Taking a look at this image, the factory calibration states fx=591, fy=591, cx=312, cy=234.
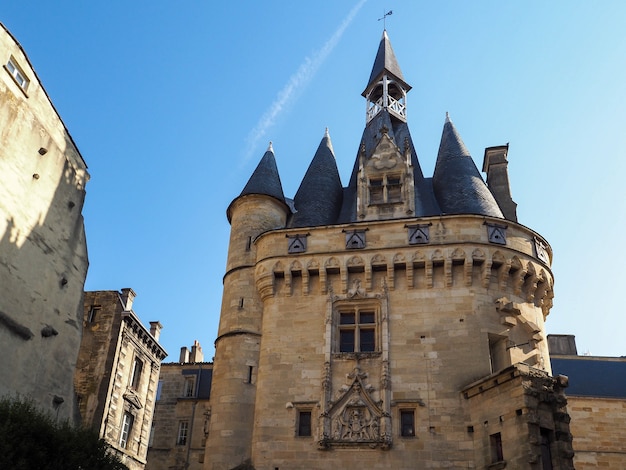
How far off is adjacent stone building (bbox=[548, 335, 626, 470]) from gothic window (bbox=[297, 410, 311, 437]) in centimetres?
1191

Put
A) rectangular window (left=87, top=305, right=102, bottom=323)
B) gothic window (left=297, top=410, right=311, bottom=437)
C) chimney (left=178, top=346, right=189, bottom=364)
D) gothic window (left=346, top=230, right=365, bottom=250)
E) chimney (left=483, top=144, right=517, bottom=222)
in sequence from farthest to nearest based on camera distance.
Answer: chimney (left=178, top=346, right=189, bottom=364)
rectangular window (left=87, top=305, right=102, bottom=323)
chimney (left=483, top=144, right=517, bottom=222)
gothic window (left=346, top=230, right=365, bottom=250)
gothic window (left=297, top=410, right=311, bottom=437)

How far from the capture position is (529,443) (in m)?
12.2

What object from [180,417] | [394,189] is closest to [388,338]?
[394,189]

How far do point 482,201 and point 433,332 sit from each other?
15.7ft

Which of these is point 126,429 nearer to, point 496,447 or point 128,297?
point 128,297

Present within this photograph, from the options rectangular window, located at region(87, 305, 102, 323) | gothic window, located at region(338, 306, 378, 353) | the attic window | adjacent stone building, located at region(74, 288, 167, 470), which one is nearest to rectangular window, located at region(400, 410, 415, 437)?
gothic window, located at region(338, 306, 378, 353)

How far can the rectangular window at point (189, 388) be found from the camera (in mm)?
31422

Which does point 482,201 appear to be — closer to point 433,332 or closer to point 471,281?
point 471,281

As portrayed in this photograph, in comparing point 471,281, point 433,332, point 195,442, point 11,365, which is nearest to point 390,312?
point 433,332

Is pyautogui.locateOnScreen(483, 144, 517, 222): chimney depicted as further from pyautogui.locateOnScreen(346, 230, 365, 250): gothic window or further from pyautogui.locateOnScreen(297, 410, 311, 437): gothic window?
pyautogui.locateOnScreen(297, 410, 311, 437): gothic window

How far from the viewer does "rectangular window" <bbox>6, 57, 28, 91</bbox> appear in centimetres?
1339

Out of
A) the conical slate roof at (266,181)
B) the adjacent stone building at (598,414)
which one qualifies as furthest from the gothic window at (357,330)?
the adjacent stone building at (598,414)

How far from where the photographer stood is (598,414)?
22.3 m

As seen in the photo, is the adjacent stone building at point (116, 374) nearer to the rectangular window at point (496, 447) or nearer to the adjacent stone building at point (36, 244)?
the adjacent stone building at point (36, 244)
